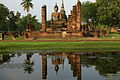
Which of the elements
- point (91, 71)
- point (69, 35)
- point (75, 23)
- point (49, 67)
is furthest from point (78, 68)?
point (75, 23)

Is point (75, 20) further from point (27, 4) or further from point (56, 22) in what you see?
point (27, 4)

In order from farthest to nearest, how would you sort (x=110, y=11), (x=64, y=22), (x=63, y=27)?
(x=110, y=11)
(x=64, y=22)
(x=63, y=27)

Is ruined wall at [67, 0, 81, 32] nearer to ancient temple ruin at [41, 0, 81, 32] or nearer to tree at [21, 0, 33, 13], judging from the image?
ancient temple ruin at [41, 0, 81, 32]

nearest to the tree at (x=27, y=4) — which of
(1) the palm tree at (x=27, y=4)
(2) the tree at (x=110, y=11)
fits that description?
(1) the palm tree at (x=27, y=4)

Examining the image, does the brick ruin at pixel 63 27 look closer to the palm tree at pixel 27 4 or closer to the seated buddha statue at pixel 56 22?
the seated buddha statue at pixel 56 22

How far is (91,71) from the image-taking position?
39.4 feet

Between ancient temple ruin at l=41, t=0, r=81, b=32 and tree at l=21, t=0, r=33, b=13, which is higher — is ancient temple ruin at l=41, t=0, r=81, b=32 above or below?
below

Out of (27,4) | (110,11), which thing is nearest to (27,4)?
(27,4)

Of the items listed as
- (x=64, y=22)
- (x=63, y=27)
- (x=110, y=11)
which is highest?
(x=110, y=11)

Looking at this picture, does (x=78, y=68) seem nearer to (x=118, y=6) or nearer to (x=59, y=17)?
(x=59, y=17)

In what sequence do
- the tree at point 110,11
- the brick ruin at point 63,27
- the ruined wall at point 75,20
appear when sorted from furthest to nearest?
the tree at point 110,11, the ruined wall at point 75,20, the brick ruin at point 63,27

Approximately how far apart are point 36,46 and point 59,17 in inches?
940

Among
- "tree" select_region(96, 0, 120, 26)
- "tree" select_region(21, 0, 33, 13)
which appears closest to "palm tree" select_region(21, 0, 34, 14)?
"tree" select_region(21, 0, 33, 13)

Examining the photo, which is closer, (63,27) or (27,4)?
(63,27)
